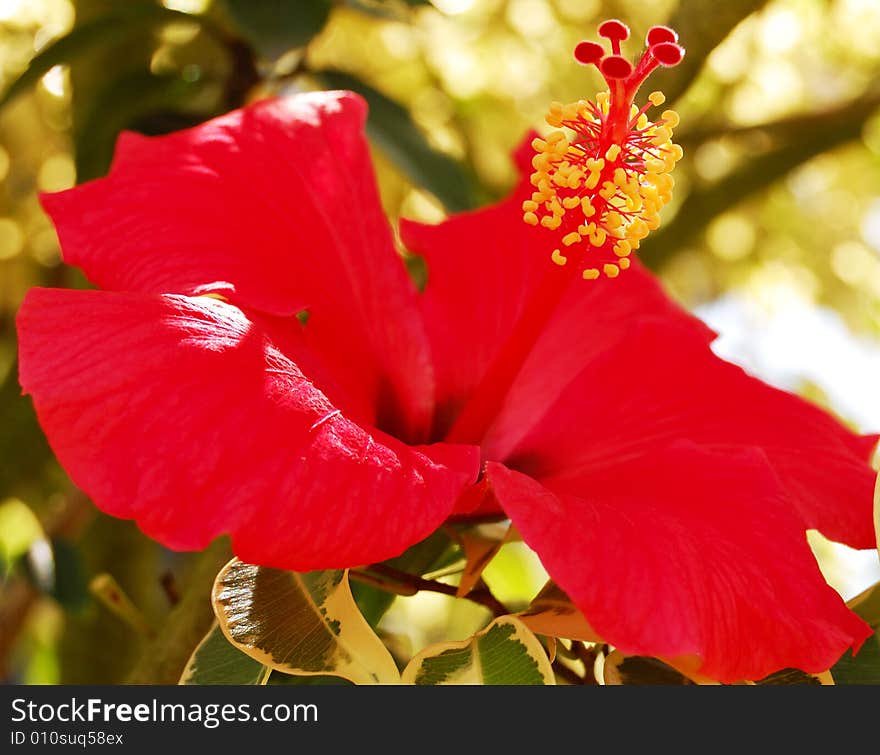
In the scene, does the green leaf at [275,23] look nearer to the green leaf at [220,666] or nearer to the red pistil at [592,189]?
the red pistil at [592,189]

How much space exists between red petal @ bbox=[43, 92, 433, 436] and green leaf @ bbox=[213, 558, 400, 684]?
0.13m

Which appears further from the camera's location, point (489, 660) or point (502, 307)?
point (502, 307)

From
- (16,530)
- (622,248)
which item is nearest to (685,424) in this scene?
(622,248)

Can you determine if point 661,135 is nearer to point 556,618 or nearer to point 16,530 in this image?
point 556,618

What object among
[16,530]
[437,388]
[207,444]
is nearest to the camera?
[207,444]

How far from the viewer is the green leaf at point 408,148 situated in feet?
2.90

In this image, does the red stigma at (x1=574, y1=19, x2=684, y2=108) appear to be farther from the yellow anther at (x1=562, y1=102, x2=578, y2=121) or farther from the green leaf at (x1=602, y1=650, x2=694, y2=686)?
the green leaf at (x1=602, y1=650, x2=694, y2=686)

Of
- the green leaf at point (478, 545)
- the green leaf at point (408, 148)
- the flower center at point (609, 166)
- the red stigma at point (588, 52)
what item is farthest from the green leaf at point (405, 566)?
the green leaf at point (408, 148)

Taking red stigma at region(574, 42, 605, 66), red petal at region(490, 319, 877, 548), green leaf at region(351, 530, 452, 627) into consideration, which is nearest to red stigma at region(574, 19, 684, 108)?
red stigma at region(574, 42, 605, 66)

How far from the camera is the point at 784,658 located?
438mm

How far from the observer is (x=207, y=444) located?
42 centimetres

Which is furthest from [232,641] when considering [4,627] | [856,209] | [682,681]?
[856,209]

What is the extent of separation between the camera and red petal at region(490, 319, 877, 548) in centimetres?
58

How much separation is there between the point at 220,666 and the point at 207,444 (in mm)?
126
